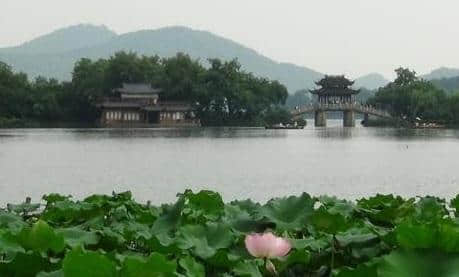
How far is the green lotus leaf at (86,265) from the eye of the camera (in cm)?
152

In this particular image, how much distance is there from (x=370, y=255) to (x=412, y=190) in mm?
13952

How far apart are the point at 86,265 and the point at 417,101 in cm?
6010

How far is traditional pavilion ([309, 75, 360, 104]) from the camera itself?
66.4 m

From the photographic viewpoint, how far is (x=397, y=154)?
27359 mm

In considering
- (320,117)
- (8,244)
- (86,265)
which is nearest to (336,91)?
(320,117)

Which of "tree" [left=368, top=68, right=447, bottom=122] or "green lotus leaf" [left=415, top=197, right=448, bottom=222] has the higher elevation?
"tree" [left=368, top=68, right=447, bottom=122]

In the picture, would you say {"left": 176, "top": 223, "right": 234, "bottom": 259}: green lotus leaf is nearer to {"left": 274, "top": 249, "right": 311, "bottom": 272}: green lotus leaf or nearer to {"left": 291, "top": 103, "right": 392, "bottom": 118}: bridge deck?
{"left": 274, "top": 249, "right": 311, "bottom": 272}: green lotus leaf

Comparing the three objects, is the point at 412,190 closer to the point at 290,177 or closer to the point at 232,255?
the point at 290,177

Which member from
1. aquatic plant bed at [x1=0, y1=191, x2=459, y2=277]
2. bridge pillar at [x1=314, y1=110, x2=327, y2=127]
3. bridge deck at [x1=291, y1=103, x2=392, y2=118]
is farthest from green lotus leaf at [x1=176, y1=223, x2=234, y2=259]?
bridge pillar at [x1=314, y1=110, x2=327, y2=127]

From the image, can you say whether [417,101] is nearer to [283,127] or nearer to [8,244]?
[283,127]

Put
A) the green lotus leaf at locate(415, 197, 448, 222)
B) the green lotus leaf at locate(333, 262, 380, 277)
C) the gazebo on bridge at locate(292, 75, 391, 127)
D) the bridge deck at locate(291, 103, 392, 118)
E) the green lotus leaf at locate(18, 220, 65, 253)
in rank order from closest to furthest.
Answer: the green lotus leaf at locate(333, 262, 380, 277) < the green lotus leaf at locate(18, 220, 65, 253) < the green lotus leaf at locate(415, 197, 448, 222) < the bridge deck at locate(291, 103, 392, 118) < the gazebo on bridge at locate(292, 75, 391, 127)

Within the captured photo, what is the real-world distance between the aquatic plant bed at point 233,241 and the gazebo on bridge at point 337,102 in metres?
61.6

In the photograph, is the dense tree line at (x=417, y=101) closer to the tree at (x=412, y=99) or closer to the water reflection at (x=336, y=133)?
the tree at (x=412, y=99)

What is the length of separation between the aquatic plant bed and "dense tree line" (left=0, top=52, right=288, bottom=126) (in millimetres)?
49351
